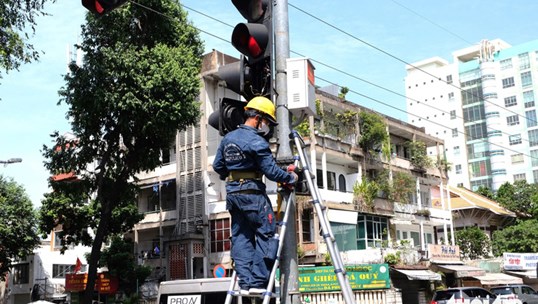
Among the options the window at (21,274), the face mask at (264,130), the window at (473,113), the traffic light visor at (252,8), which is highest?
the window at (473,113)

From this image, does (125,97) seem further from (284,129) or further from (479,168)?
(479,168)

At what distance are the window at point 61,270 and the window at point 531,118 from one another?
65.1m

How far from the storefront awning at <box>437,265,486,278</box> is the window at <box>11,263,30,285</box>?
3209 cm

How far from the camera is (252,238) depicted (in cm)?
555

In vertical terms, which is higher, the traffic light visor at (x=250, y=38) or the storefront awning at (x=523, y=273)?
the traffic light visor at (x=250, y=38)

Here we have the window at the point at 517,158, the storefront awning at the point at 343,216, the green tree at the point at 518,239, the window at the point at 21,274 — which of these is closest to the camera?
the storefront awning at the point at 343,216

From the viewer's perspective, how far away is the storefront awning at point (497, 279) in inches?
1510

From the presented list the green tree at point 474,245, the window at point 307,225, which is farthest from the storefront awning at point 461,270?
the window at point 307,225

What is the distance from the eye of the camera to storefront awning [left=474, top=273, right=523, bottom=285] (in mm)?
38344

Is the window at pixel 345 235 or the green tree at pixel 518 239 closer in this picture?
the window at pixel 345 235

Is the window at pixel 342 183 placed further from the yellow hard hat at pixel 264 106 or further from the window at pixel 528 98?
the window at pixel 528 98

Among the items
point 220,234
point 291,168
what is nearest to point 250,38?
point 291,168

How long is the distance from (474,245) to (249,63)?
4299 centimetres

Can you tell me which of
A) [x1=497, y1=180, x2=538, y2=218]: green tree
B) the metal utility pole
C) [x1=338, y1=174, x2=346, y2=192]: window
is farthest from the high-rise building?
the metal utility pole
